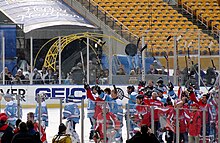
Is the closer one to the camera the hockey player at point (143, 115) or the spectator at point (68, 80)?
the hockey player at point (143, 115)

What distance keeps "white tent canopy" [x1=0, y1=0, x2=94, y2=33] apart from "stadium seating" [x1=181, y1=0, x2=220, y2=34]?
395 centimetres

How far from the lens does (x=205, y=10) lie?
31.1 meters

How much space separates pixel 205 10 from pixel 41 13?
572 centimetres

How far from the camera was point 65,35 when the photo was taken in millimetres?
22453

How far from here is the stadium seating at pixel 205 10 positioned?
30.1m

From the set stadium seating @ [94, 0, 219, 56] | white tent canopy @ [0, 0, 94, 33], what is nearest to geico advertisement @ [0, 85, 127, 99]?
white tent canopy @ [0, 0, 94, 33]

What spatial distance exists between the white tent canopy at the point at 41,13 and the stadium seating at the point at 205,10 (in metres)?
3.95

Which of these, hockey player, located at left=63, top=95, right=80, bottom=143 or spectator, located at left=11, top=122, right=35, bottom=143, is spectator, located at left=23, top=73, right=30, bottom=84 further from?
spectator, located at left=11, top=122, right=35, bottom=143

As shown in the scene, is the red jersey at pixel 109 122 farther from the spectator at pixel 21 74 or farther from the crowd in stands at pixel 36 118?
the spectator at pixel 21 74

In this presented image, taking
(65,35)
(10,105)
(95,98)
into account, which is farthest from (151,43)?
(10,105)

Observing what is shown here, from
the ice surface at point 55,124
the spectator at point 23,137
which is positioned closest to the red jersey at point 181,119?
the spectator at point 23,137

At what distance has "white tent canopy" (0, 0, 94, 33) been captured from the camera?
27.7 meters

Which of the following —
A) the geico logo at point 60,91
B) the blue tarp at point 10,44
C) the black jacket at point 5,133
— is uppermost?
the blue tarp at point 10,44

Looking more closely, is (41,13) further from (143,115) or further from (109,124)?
(143,115)
